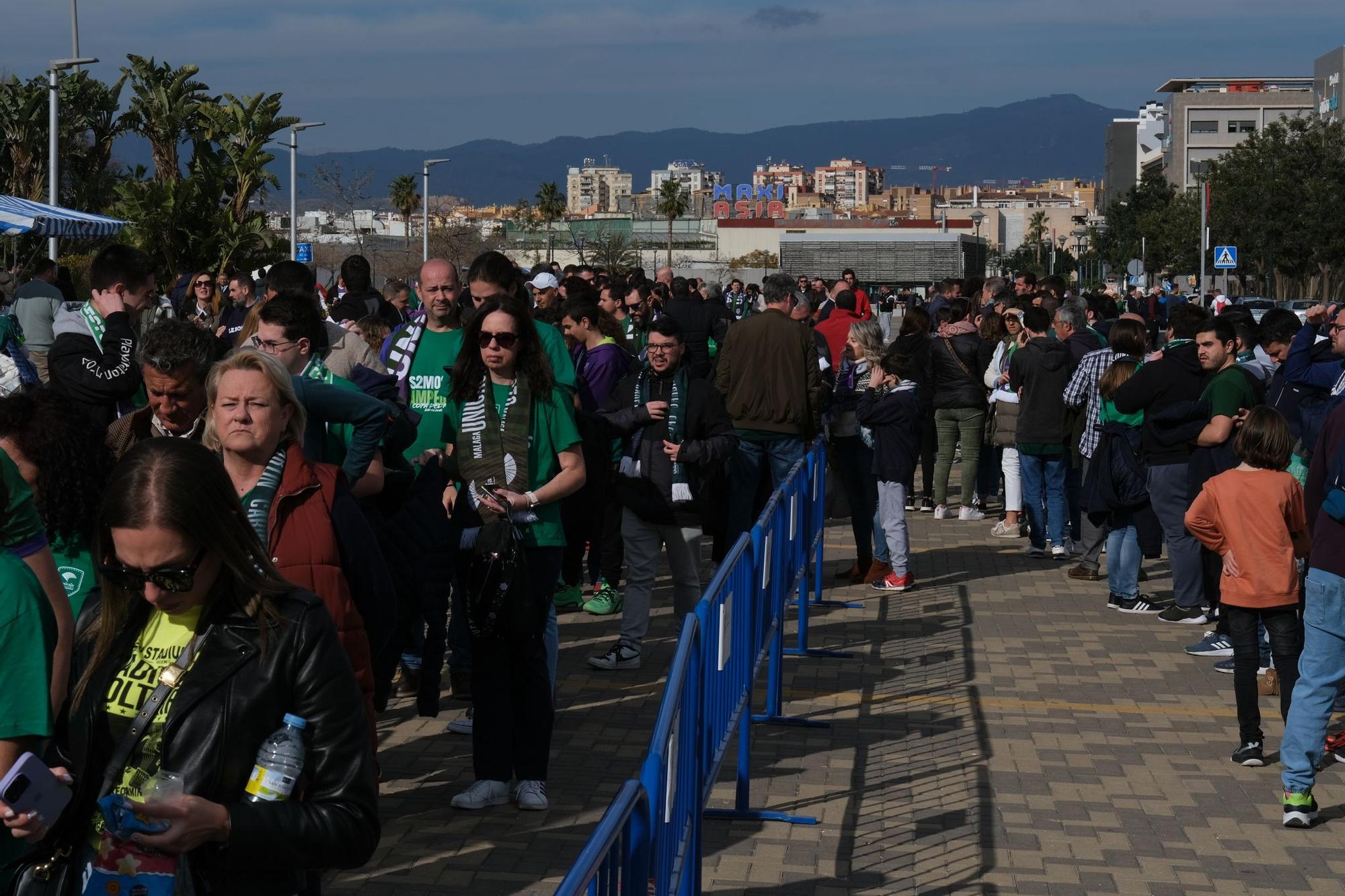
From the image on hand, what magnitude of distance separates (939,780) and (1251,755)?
145 centimetres

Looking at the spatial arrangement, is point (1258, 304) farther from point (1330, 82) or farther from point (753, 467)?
point (1330, 82)

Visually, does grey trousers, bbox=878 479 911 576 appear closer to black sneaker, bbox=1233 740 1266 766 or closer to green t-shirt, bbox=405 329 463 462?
black sneaker, bbox=1233 740 1266 766

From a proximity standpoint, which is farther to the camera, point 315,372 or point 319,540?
point 315,372

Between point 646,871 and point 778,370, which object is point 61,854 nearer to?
point 646,871

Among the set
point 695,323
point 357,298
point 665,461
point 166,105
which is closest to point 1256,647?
point 665,461

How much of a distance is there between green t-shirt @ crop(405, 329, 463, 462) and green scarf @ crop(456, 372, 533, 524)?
2.67ft

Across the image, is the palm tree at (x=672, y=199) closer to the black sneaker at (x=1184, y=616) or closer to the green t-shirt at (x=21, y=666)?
the black sneaker at (x=1184, y=616)

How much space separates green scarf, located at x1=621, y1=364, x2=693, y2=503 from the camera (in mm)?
8562

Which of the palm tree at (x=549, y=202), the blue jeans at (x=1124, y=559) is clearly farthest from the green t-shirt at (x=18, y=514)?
the palm tree at (x=549, y=202)

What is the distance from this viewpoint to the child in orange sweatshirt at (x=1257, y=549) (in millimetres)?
7156

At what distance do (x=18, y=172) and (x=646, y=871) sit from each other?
42.5m

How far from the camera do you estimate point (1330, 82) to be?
14138cm

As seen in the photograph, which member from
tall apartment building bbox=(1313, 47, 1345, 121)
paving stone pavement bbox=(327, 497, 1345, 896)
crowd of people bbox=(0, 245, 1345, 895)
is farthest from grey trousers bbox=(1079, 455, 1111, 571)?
tall apartment building bbox=(1313, 47, 1345, 121)

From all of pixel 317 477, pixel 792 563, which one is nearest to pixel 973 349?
pixel 792 563
